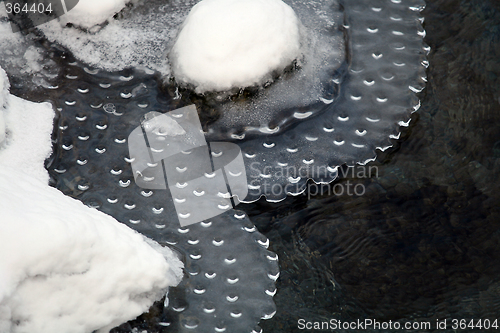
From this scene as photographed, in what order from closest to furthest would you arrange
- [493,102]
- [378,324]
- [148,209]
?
[378,324] < [148,209] < [493,102]

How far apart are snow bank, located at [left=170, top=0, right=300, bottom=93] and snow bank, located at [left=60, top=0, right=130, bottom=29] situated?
20 centimetres

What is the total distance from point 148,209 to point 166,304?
179 millimetres

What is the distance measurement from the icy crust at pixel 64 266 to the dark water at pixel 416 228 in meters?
0.22

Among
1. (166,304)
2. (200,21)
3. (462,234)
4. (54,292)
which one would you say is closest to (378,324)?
(462,234)

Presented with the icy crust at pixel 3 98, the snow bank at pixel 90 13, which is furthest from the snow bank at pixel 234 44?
the icy crust at pixel 3 98

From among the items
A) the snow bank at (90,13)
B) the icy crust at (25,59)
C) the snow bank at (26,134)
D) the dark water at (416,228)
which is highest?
the snow bank at (90,13)

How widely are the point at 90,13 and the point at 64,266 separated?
2.00 ft

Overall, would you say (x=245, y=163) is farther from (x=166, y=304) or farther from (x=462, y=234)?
(x=462, y=234)

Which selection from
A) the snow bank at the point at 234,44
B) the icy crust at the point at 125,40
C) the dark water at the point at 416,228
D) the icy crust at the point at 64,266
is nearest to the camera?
the icy crust at the point at 64,266

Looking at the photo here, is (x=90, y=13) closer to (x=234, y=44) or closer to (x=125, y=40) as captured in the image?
(x=125, y=40)

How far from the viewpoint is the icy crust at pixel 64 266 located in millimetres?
621

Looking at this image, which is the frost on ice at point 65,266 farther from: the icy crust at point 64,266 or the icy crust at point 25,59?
the icy crust at point 25,59

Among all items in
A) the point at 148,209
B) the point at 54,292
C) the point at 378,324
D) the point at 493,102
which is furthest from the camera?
the point at 493,102

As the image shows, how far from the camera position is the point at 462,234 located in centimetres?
86
